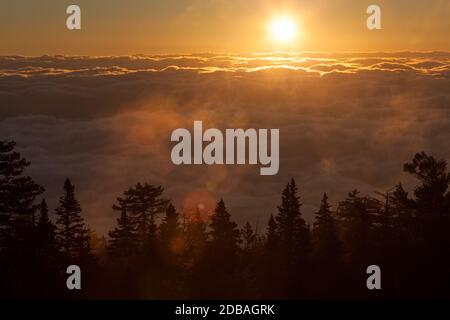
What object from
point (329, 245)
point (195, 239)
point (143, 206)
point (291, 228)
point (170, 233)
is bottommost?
point (329, 245)

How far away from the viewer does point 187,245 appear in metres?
46.4

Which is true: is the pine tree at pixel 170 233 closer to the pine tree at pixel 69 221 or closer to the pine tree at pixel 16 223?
the pine tree at pixel 69 221

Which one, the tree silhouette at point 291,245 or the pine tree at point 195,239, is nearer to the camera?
the pine tree at point 195,239

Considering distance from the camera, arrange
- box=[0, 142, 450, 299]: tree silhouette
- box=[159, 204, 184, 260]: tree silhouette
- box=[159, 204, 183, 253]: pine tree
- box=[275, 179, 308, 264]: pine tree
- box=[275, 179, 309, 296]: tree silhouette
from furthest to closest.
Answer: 1. box=[275, 179, 308, 264]: pine tree
2. box=[275, 179, 309, 296]: tree silhouette
3. box=[159, 204, 183, 253]: pine tree
4. box=[159, 204, 184, 260]: tree silhouette
5. box=[0, 142, 450, 299]: tree silhouette

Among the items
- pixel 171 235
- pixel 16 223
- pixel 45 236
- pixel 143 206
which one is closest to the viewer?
pixel 16 223

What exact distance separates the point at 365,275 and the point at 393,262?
177 centimetres

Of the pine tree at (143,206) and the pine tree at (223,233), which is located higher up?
the pine tree at (143,206)

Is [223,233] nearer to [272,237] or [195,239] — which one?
[195,239]

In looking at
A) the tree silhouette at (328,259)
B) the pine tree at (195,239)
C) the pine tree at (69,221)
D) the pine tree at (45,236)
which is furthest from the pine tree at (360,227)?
the pine tree at (45,236)

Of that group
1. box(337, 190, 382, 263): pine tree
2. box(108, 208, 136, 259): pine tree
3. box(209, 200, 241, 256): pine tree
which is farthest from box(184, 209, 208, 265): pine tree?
box(337, 190, 382, 263): pine tree

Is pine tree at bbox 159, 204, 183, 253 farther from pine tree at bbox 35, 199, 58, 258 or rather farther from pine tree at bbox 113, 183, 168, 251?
pine tree at bbox 35, 199, 58, 258

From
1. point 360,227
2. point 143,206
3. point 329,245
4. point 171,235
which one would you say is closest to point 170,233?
point 171,235
